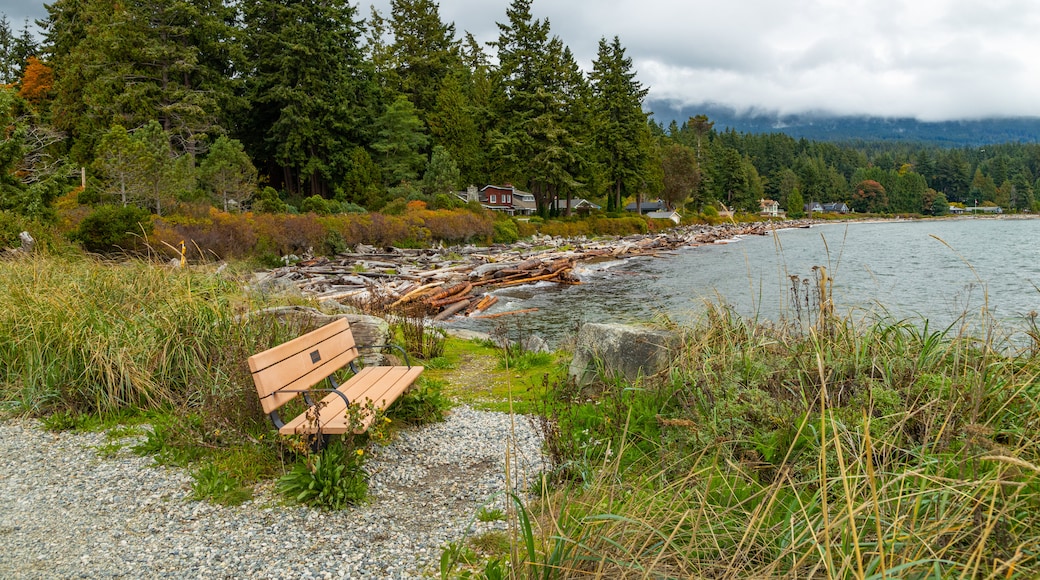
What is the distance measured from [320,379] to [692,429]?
114 inches

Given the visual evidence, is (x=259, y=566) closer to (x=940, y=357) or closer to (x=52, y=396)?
(x=52, y=396)

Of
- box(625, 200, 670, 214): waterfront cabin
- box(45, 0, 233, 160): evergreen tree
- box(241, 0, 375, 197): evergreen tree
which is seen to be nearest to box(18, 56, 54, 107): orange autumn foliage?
box(45, 0, 233, 160): evergreen tree

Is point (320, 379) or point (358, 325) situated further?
point (358, 325)

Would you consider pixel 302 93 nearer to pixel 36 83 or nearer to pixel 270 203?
pixel 270 203

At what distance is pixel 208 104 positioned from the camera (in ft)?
115

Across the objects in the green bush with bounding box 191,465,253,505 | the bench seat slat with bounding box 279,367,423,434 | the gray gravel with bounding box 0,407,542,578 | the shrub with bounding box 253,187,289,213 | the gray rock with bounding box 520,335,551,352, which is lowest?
the gray rock with bounding box 520,335,551,352

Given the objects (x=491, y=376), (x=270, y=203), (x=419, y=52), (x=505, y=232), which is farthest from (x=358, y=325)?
(x=419, y=52)

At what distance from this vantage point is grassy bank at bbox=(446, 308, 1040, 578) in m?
2.05

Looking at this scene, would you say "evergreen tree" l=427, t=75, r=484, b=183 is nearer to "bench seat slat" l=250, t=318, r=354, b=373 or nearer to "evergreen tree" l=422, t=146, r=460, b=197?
"evergreen tree" l=422, t=146, r=460, b=197

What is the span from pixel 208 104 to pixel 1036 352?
39642 millimetres

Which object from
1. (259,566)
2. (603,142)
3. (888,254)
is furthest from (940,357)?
(603,142)

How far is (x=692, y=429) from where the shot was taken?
352 cm

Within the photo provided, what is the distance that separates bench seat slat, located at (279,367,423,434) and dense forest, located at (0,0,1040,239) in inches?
724

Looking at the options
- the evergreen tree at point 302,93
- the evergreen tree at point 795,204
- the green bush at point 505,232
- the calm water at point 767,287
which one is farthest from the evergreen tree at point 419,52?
the evergreen tree at point 795,204
